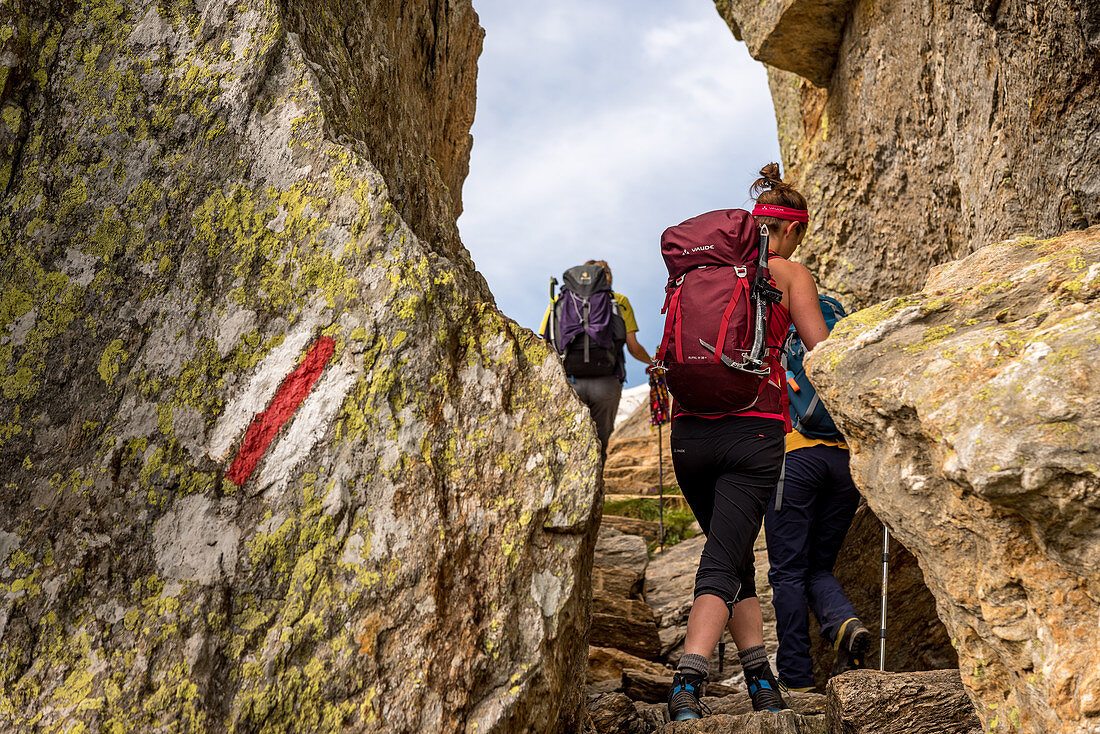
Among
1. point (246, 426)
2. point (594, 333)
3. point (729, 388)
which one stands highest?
point (594, 333)

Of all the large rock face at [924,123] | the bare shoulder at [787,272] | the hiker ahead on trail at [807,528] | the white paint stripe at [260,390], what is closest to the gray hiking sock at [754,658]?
the hiker ahead on trail at [807,528]

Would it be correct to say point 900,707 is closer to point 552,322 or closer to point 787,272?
point 787,272

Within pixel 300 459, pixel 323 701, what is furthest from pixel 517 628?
pixel 300 459

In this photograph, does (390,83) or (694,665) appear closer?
(694,665)

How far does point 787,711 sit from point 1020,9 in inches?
245

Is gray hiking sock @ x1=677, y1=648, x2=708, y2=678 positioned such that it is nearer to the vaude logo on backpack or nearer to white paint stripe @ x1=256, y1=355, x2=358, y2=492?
white paint stripe @ x1=256, y1=355, x2=358, y2=492

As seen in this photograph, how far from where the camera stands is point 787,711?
5.14 m

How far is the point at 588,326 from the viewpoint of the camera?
1091 centimetres

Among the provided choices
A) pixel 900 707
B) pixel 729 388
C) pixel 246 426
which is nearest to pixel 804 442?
pixel 729 388

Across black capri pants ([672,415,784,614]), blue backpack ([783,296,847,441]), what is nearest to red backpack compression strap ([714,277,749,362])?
black capri pants ([672,415,784,614])

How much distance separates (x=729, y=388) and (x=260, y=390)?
2.98 m

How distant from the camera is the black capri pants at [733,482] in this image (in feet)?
18.5

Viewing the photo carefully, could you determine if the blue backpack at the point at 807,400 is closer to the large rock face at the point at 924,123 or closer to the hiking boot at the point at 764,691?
the large rock face at the point at 924,123

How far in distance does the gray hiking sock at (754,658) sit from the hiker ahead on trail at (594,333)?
214 inches
